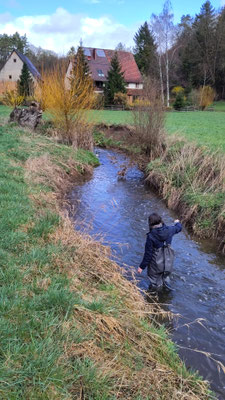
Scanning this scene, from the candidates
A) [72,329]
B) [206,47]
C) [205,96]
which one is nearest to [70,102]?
[72,329]

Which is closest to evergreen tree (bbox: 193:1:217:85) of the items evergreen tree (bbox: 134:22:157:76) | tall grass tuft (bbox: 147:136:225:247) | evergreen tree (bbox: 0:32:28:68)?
evergreen tree (bbox: 134:22:157:76)

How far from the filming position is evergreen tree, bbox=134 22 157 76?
48850mm

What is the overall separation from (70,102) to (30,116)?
4114 millimetres

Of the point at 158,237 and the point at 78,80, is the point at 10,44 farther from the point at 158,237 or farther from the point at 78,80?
the point at 158,237

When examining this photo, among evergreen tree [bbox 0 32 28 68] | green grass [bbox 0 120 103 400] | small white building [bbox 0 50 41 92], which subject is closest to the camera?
green grass [bbox 0 120 103 400]

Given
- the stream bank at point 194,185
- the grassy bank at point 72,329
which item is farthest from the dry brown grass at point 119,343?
the stream bank at point 194,185

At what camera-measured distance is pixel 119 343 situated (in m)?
3.22

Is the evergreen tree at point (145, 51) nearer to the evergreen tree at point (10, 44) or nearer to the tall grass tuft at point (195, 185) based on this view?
the evergreen tree at point (10, 44)

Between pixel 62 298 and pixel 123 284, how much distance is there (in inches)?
55.7

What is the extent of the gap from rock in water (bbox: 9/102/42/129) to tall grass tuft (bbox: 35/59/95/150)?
204 cm

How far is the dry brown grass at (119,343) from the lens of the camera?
9.06ft

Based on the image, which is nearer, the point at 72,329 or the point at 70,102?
the point at 72,329

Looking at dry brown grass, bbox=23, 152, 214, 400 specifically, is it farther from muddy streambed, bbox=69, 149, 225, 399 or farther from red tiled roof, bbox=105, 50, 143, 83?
red tiled roof, bbox=105, 50, 143, 83

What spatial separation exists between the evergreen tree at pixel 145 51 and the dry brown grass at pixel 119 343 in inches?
→ 1832
